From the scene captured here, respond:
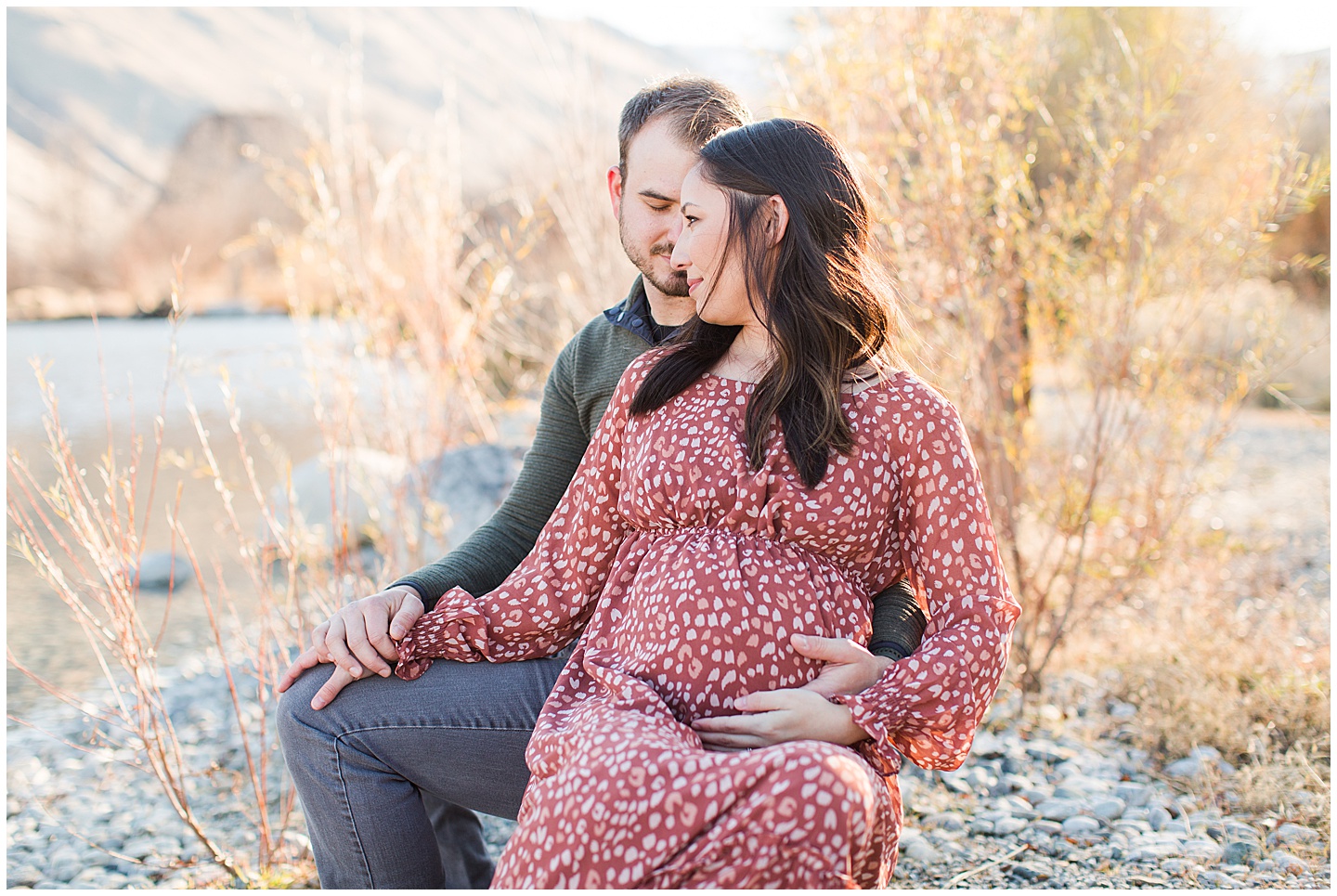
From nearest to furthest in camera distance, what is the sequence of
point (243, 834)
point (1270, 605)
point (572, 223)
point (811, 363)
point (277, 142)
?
point (811, 363) → point (243, 834) → point (1270, 605) → point (572, 223) → point (277, 142)

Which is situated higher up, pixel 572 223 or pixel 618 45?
pixel 618 45

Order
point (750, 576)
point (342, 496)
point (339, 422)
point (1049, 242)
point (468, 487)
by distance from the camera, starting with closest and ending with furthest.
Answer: point (750, 576) < point (339, 422) < point (1049, 242) < point (342, 496) < point (468, 487)

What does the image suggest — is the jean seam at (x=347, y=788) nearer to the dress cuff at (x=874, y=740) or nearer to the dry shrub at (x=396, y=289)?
the dress cuff at (x=874, y=740)

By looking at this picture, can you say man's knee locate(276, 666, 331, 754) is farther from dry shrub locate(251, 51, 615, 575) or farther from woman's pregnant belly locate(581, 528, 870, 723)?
dry shrub locate(251, 51, 615, 575)

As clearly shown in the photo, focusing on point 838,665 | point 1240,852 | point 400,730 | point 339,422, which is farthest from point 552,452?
point 1240,852

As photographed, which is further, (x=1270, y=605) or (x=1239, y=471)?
(x=1239, y=471)

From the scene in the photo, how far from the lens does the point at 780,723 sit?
140 centimetres

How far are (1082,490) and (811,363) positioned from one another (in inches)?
77.0

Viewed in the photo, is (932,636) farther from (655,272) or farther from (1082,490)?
(1082,490)

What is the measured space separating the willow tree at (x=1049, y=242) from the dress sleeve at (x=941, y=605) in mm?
1587

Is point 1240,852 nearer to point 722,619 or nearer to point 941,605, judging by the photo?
point 941,605

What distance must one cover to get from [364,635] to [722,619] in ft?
2.29

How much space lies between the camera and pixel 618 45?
13.5ft

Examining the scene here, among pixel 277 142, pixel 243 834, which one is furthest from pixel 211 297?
pixel 243 834
